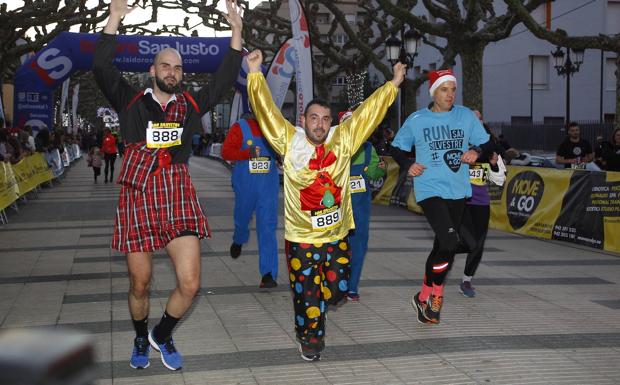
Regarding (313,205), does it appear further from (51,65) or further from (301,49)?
(51,65)

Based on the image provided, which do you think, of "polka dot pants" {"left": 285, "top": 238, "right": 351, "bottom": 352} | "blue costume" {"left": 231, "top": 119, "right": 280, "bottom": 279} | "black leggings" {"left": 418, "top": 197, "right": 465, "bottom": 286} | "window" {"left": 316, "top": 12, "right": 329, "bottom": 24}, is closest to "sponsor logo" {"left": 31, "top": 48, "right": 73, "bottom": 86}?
"blue costume" {"left": 231, "top": 119, "right": 280, "bottom": 279}

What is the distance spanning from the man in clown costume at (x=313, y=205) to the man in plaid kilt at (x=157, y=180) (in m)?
0.51

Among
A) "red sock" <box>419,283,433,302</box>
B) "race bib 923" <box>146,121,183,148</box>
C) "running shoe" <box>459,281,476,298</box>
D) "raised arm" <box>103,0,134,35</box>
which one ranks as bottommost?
"running shoe" <box>459,281,476,298</box>

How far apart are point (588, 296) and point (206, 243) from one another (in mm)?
5510

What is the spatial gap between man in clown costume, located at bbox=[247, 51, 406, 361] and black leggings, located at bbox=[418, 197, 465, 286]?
4.01 feet

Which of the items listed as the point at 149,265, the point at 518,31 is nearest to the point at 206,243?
the point at 149,265

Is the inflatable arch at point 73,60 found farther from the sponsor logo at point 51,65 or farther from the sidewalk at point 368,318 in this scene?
the sidewalk at point 368,318

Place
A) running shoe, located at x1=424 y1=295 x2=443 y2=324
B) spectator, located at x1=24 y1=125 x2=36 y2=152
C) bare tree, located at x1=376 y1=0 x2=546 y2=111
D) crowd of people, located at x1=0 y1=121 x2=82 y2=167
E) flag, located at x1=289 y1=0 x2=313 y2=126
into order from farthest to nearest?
spectator, located at x1=24 y1=125 x2=36 y2=152 < bare tree, located at x1=376 y1=0 x2=546 y2=111 < crowd of people, located at x1=0 y1=121 x2=82 y2=167 < flag, located at x1=289 y1=0 x2=313 y2=126 < running shoe, located at x1=424 y1=295 x2=443 y2=324

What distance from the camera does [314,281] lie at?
17.0 ft

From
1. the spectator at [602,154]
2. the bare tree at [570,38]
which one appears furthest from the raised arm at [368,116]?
the bare tree at [570,38]

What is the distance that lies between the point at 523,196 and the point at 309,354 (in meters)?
9.14

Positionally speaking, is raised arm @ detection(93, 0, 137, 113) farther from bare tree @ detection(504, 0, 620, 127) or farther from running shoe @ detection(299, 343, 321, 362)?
bare tree @ detection(504, 0, 620, 127)

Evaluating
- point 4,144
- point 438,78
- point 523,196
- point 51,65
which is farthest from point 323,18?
point 438,78

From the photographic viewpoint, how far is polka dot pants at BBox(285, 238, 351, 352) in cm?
516
